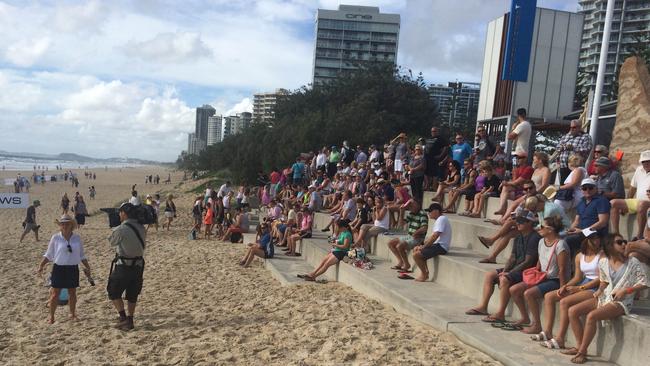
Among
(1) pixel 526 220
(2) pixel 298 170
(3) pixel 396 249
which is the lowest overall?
(3) pixel 396 249

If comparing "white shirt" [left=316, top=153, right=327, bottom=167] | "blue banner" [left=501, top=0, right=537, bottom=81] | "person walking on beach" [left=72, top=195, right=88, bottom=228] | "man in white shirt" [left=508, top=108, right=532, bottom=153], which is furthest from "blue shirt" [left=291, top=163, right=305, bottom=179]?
"man in white shirt" [left=508, top=108, right=532, bottom=153]

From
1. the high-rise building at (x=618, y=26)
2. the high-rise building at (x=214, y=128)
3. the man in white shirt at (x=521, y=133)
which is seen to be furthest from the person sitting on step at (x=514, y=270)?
the high-rise building at (x=214, y=128)

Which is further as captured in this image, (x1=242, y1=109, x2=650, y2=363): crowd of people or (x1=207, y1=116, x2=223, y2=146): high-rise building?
(x1=207, y1=116, x2=223, y2=146): high-rise building

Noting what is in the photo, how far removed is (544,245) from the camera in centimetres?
490

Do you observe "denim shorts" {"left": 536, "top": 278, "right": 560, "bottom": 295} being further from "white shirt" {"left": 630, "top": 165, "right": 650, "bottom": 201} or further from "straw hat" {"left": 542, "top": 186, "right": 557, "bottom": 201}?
"straw hat" {"left": 542, "top": 186, "right": 557, "bottom": 201}

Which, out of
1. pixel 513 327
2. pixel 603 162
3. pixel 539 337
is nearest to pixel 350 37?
pixel 603 162

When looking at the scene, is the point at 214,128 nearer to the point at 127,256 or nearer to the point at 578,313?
the point at 127,256

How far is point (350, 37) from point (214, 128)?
105877 millimetres

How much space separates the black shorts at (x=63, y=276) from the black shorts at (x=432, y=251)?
4825mm

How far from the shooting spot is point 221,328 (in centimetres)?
594

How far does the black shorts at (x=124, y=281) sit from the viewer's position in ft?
19.3

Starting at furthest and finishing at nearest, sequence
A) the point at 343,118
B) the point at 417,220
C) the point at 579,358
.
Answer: the point at 343,118 < the point at 417,220 < the point at 579,358

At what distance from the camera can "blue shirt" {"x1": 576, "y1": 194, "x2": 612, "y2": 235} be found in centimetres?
526

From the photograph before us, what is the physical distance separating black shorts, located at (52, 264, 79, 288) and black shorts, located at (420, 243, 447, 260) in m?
4.83
